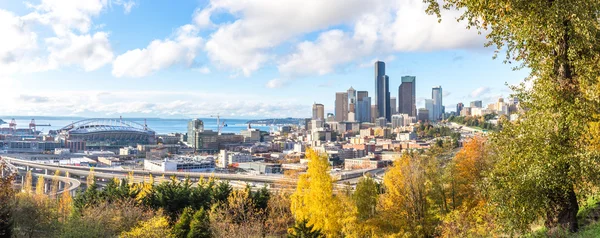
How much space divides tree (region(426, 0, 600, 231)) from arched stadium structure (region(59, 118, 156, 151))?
5372 inches

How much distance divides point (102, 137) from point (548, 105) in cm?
15222

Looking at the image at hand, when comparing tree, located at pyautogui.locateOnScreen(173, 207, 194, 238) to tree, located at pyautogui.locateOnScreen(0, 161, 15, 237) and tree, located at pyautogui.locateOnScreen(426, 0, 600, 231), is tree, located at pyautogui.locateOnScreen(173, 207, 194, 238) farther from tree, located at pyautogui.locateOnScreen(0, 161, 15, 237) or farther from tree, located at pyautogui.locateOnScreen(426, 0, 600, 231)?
tree, located at pyautogui.locateOnScreen(426, 0, 600, 231)

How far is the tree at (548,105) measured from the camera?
24.2ft

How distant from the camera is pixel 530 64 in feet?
27.0

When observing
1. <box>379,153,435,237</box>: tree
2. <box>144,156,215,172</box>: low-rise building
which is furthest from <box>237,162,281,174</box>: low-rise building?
<box>379,153,435,237</box>: tree

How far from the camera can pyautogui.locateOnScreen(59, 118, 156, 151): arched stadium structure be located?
13268cm

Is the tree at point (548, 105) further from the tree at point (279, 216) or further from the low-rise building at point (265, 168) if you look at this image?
the low-rise building at point (265, 168)

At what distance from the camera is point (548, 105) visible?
7.66 metres

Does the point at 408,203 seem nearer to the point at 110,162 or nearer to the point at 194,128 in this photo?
the point at 110,162

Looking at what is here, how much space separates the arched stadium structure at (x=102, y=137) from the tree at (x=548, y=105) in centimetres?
13645

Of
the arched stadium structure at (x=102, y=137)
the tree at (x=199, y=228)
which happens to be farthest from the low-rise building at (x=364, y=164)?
the arched stadium structure at (x=102, y=137)

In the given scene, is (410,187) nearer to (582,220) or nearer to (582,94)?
(582,220)

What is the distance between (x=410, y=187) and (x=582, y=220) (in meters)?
7.83

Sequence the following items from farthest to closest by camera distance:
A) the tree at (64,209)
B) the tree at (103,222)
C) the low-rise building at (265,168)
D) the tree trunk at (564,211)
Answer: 1. the low-rise building at (265,168)
2. the tree at (64,209)
3. the tree at (103,222)
4. the tree trunk at (564,211)
